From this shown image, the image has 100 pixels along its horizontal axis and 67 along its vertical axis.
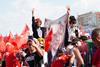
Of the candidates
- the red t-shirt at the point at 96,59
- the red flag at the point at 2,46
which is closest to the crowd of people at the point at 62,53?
the red t-shirt at the point at 96,59

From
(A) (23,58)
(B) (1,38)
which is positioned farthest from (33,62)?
(B) (1,38)

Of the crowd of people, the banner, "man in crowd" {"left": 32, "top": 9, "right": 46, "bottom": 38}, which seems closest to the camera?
the crowd of people

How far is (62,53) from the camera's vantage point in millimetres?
11117

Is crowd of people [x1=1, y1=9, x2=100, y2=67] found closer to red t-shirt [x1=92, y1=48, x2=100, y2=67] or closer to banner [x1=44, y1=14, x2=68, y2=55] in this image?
red t-shirt [x1=92, y1=48, x2=100, y2=67]

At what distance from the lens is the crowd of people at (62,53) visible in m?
9.70

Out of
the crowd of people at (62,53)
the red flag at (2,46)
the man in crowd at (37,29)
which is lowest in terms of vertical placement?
the red flag at (2,46)

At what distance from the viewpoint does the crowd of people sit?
31.8 ft

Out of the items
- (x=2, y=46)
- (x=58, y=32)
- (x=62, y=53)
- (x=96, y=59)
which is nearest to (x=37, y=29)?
(x=58, y=32)

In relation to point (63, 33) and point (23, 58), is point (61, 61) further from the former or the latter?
point (23, 58)

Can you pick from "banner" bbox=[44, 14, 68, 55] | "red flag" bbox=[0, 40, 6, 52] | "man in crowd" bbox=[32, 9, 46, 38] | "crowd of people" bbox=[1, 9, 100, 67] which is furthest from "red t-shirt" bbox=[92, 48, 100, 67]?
"red flag" bbox=[0, 40, 6, 52]

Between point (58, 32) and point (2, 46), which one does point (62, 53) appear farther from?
point (2, 46)

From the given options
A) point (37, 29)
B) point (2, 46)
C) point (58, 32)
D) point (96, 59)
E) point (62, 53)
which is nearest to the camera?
point (96, 59)

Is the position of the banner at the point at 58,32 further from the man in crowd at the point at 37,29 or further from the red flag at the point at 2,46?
the red flag at the point at 2,46

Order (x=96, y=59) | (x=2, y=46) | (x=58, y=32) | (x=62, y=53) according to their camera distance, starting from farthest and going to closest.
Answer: (x=2, y=46)
(x=58, y=32)
(x=62, y=53)
(x=96, y=59)
